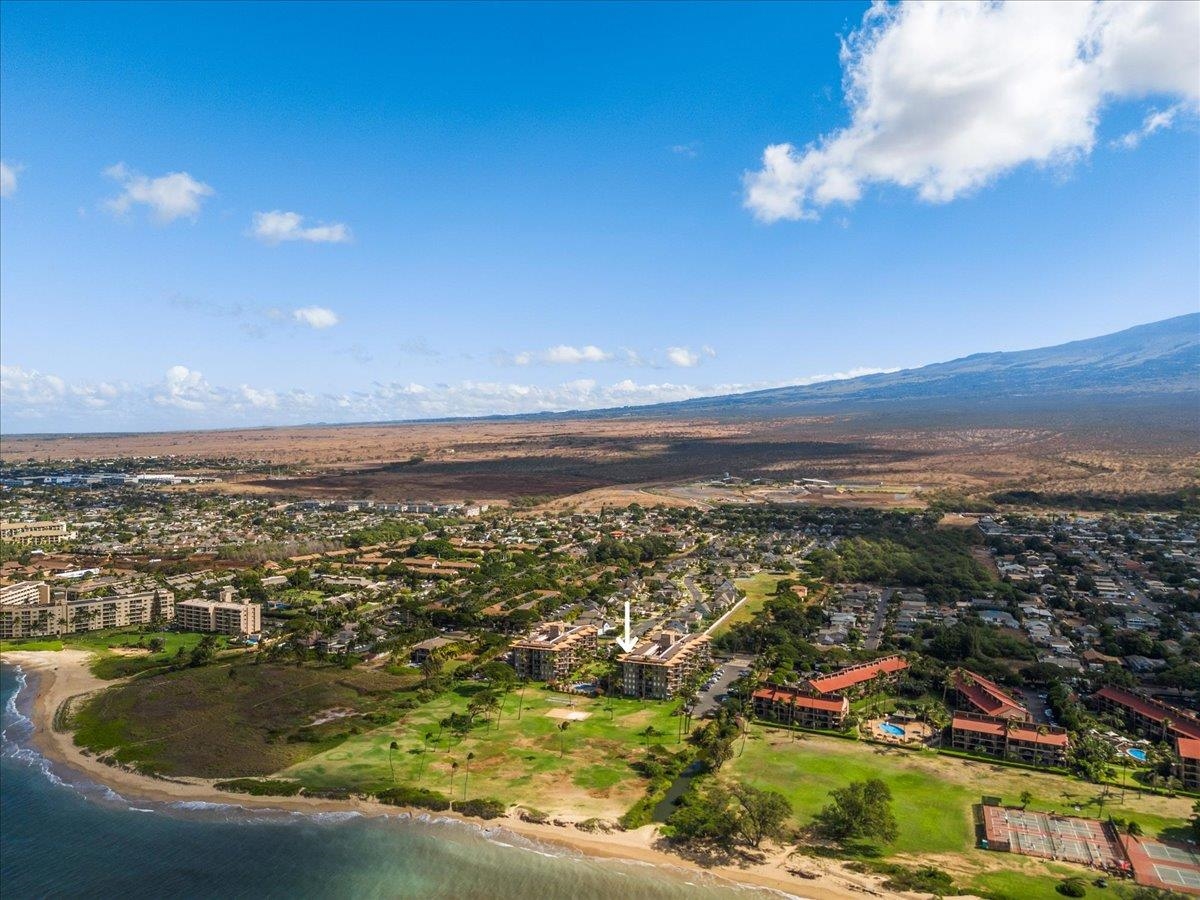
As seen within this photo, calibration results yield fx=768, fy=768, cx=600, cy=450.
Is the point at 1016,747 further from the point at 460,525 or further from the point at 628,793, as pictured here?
the point at 460,525

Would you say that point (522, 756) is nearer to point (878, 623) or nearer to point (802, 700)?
point (802, 700)

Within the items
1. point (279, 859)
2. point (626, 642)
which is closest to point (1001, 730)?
point (626, 642)

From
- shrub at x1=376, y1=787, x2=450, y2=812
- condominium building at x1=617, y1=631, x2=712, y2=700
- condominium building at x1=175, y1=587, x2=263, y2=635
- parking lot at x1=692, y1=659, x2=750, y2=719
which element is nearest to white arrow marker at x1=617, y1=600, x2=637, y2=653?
condominium building at x1=617, y1=631, x2=712, y2=700

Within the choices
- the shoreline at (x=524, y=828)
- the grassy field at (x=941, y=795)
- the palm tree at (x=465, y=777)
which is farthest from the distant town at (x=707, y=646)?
the shoreline at (x=524, y=828)

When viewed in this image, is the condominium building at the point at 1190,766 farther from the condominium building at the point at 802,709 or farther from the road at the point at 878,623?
the road at the point at 878,623

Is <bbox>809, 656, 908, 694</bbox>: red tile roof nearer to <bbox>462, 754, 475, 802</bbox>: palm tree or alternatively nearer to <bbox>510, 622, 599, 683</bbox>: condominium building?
<bbox>510, 622, 599, 683</bbox>: condominium building

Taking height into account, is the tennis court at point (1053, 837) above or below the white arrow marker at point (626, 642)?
below
